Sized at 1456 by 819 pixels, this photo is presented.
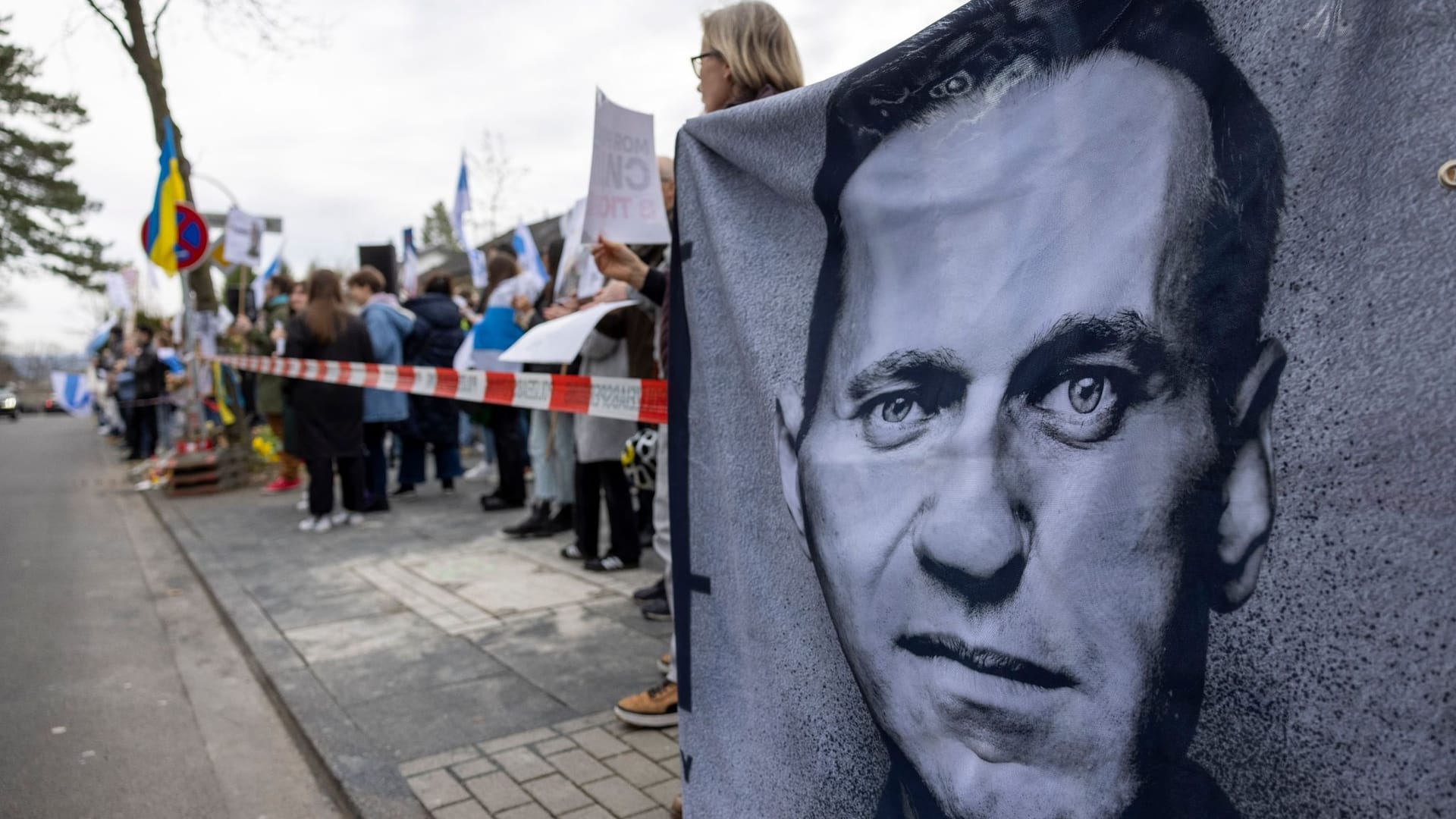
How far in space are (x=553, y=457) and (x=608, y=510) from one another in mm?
1342

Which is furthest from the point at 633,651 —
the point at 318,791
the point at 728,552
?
the point at 728,552

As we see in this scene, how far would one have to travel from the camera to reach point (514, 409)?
833cm

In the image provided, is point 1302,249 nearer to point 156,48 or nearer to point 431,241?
point 156,48

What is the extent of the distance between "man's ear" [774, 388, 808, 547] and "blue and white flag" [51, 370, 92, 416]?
1736 centimetres

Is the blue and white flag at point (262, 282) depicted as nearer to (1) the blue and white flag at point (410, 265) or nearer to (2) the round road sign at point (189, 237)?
(1) the blue and white flag at point (410, 265)

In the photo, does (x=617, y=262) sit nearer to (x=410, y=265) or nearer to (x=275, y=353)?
(x=275, y=353)

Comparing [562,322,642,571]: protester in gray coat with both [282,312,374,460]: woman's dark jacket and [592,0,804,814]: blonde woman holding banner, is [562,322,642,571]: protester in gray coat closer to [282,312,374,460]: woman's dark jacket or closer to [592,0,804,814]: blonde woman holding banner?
[592,0,804,814]: blonde woman holding banner

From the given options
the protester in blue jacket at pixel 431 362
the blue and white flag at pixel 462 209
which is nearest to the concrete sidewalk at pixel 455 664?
the protester in blue jacket at pixel 431 362

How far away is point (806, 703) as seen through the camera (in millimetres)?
2066

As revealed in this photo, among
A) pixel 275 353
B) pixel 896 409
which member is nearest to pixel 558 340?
pixel 896 409

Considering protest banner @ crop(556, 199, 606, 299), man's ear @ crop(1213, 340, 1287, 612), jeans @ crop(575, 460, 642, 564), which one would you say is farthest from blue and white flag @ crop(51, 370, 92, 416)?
man's ear @ crop(1213, 340, 1287, 612)

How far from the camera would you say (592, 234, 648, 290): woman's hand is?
2.95 m

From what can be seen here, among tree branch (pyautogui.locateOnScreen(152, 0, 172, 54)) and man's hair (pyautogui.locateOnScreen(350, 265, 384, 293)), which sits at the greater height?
tree branch (pyautogui.locateOnScreen(152, 0, 172, 54))

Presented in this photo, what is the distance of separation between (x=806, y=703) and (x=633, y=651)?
241 centimetres
